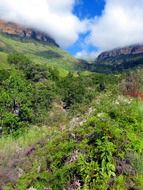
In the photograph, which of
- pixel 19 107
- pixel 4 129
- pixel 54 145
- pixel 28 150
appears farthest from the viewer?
pixel 19 107

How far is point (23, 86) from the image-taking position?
66.8 meters

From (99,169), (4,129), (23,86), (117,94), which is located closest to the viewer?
(99,169)

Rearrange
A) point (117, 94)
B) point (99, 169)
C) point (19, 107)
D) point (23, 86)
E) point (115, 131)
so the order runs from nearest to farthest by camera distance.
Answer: point (99, 169) → point (115, 131) → point (117, 94) → point (19, 107) → point (23, 86)

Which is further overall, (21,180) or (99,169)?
(21,180)

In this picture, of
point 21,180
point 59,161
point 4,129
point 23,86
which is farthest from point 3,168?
point 23,86

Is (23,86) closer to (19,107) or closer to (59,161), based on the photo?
(19,107)

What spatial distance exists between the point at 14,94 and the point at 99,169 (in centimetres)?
5037

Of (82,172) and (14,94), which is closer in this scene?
(82,172)

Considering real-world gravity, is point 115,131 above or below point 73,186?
above

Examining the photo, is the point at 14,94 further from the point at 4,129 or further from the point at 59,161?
the point at 59,161

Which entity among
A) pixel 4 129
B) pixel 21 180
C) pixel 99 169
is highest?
pixel 99 169

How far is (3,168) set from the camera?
16.6m

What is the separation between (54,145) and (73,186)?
9.54 feet

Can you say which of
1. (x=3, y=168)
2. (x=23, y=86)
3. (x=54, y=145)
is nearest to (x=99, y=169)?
(x=54, y=145)
